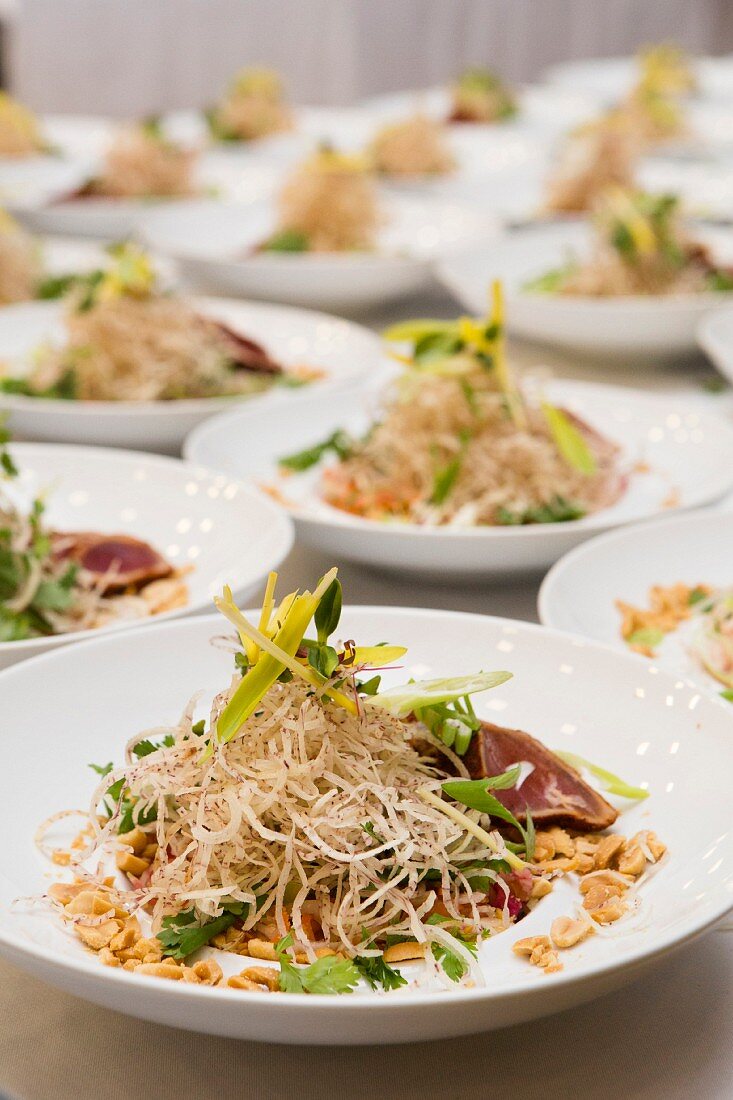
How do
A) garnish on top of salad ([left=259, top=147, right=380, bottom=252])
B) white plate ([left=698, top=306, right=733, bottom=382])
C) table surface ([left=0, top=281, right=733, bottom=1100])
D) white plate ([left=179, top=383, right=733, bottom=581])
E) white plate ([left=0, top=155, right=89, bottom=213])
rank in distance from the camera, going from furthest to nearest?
white plate ([left=0, top=155, right=89, bottom=213])
garnish on top of salad ([left=259, top=147, right=380, bottom=252])
white plate ([left=698, top=306, right=733, bottom=382])
white plate ([left=179, top=383, right=733, bottom=581])
table surface ([left=0, top=281, right=733, bottom=1100])

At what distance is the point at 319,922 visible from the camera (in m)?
0.91

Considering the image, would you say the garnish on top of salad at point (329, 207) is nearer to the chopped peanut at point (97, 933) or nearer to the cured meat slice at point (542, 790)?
the cured meat slice at point (542, 790)

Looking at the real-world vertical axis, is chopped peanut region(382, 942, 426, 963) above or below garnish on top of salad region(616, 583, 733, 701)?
above

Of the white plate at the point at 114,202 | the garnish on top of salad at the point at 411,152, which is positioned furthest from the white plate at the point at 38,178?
the garnish on top of salad at the point at 411,152

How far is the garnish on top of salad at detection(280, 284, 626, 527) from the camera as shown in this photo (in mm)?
1663

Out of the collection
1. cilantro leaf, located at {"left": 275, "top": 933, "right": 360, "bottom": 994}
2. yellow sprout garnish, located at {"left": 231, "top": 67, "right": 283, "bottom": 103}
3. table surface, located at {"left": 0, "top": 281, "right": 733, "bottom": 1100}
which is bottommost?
yellow sprout garnish, located at {"left": 231, "top": 67, "right": 283, "bottom": 103}

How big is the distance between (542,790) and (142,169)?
118 inches

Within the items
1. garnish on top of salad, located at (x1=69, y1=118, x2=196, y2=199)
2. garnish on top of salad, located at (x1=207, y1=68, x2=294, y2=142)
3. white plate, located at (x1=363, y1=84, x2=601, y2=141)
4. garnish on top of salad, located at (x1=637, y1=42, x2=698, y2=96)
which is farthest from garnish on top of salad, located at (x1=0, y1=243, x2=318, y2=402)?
garnish on top of salad, located at (x1=637, y1=42, x2=698, y2=96)

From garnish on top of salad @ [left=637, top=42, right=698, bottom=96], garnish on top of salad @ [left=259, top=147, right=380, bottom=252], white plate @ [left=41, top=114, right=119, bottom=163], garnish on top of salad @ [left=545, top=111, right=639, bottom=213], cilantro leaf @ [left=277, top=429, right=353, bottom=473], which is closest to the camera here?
cilantro leaf @ [left=277, top=429, right=353, bottom=473]

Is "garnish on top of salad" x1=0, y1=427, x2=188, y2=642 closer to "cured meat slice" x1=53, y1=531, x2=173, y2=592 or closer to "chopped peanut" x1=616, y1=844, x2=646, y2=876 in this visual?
"cured meat slice" x1=53, y1=531, x2=173, y2=592

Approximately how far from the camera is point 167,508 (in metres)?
1.60

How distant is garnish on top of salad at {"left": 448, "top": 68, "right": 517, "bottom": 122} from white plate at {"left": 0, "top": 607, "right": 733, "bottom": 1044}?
14.6 feet

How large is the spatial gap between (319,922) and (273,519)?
62cm

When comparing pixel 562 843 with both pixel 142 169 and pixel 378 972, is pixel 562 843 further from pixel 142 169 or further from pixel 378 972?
pixel 142 169
